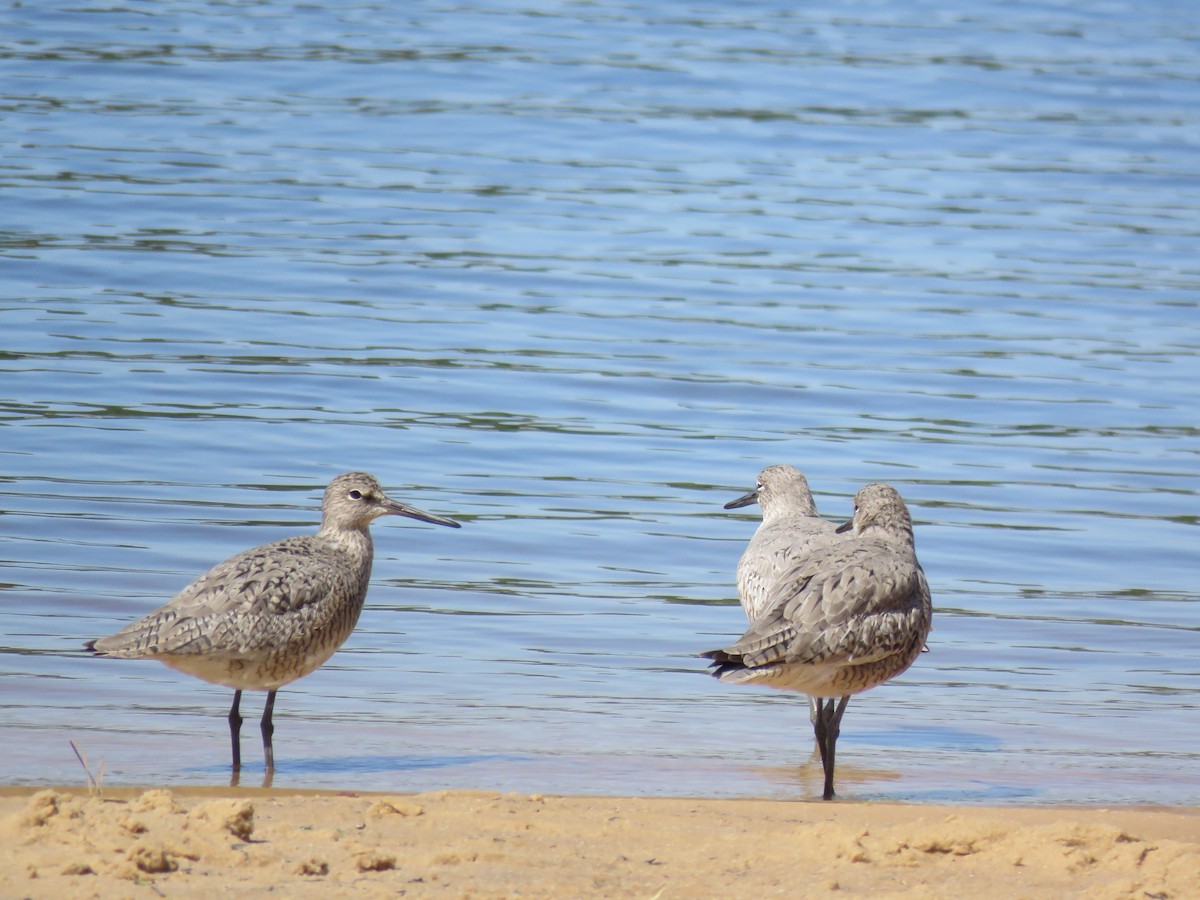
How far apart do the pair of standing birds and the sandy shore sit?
103 centimetres

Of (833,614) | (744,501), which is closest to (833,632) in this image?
(833,614)

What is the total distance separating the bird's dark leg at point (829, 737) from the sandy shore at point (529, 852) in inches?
41.0

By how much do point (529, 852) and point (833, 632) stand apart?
217 centimetres

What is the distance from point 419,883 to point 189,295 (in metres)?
11.1

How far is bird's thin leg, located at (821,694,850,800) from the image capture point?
730 centimetres

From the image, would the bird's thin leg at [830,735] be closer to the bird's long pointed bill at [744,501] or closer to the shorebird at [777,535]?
the shorebird at [777,535]

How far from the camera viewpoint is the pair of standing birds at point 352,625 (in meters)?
7.21

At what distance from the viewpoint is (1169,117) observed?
23094mm

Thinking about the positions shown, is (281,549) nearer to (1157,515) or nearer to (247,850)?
(247,850)

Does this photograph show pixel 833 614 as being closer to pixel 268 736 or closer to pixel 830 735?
pixel 830 735

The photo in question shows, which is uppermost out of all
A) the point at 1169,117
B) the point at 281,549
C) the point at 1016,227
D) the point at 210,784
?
the point at 1169,117

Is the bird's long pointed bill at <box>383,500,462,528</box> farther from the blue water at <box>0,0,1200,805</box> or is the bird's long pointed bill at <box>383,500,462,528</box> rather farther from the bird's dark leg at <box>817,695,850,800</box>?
the bird's dark leg at <box>817,695,850,800</box>

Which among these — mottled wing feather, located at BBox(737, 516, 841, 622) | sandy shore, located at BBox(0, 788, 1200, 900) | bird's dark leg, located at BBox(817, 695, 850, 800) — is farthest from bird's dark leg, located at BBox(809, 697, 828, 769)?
sandy shore, located at BBox(0, 788, 1200, 900)

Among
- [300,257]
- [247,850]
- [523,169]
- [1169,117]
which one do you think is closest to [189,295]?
[300,257]
